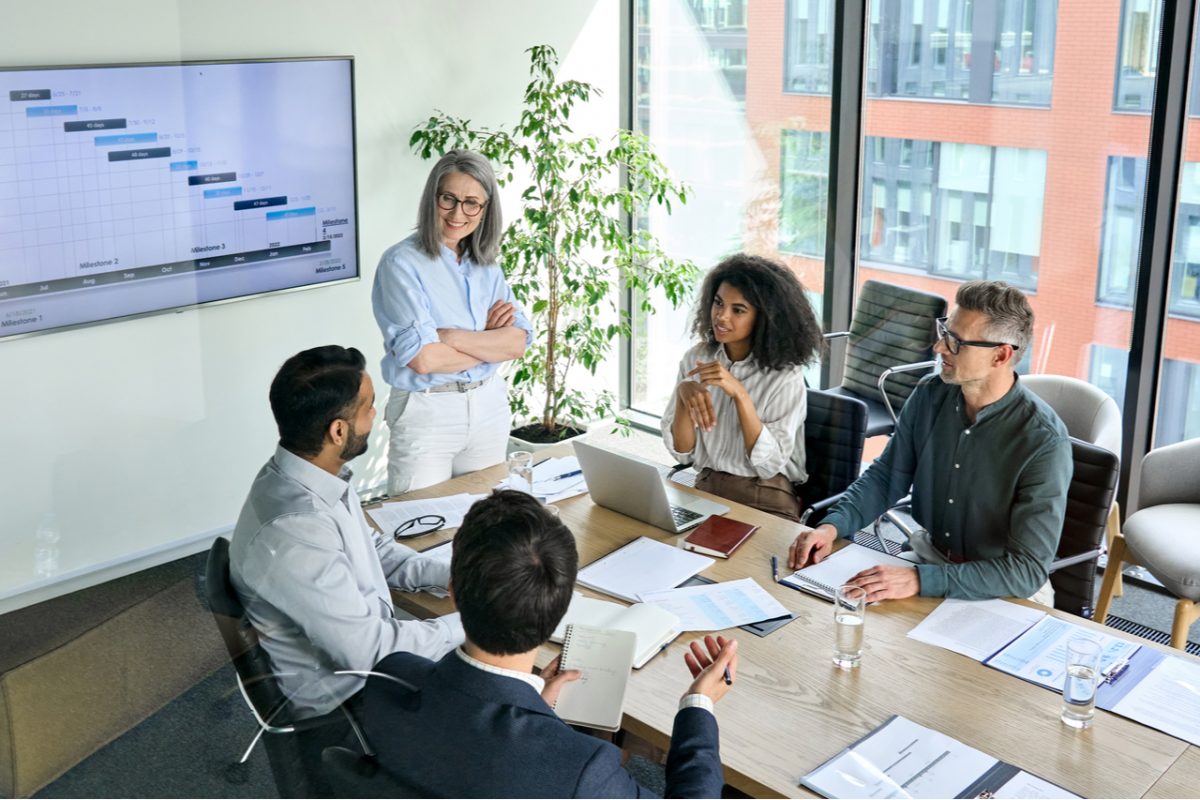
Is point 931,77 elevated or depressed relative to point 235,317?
elevated

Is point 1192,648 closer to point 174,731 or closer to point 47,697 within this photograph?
point 174,731

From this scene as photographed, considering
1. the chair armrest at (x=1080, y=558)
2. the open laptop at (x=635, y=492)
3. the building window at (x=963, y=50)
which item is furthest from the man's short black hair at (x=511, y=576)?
the building window at (x=963, y=50)

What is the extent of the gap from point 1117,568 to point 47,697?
3226mm

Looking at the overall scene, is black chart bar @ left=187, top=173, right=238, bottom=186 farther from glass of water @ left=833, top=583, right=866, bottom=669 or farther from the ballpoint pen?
the ballpoint pen

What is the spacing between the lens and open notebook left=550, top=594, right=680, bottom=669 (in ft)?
7.63

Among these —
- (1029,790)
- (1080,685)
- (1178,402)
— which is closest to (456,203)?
(1080,685)

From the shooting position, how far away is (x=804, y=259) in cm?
536

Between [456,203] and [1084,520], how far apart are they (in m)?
2.07

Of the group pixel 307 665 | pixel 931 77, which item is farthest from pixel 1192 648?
pixel 307 665

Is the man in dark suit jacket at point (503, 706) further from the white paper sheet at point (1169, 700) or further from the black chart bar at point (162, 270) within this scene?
the black chart bar at point (162, 270)

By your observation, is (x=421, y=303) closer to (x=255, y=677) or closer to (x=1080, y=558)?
(x=255, y=677)

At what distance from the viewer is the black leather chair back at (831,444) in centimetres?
339

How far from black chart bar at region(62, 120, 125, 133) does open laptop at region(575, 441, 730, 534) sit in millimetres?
1746

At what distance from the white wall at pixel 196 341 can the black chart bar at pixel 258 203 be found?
34cm
